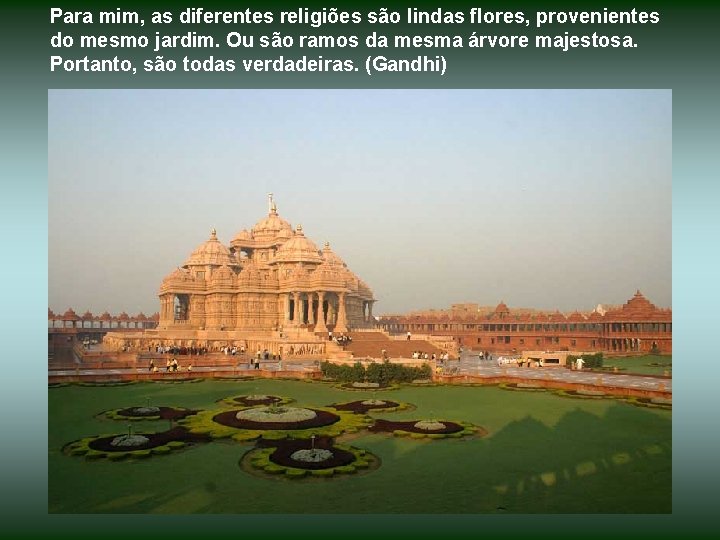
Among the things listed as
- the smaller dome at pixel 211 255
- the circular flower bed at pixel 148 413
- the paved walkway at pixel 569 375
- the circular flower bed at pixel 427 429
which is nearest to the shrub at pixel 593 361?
the paved walkway at pixel 569 375

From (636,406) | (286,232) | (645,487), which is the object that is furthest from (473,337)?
(645,487)

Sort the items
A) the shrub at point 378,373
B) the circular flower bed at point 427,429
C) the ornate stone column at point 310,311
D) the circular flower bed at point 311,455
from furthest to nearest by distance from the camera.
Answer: the ornate stone column at point 310,311 → the shrub at point 378,373 → the circular flower bed at point 427,429 → the circular flower bed at point 311,455

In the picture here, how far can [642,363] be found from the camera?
43.2 metres

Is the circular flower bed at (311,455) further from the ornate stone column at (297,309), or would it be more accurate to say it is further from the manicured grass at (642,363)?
the ornate stone column at (297,309)

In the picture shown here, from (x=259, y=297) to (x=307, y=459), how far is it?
39975mm

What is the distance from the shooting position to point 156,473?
1494 centimetres

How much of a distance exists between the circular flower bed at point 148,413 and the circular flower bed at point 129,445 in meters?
3.11

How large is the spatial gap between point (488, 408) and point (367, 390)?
6.83m

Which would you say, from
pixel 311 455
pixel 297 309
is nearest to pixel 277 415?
pixel 311 455

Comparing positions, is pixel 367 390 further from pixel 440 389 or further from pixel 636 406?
pixel 636 406

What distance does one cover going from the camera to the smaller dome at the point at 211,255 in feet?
202

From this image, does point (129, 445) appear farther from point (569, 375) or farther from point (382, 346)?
point (382, 346)

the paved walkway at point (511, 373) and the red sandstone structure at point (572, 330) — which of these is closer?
the paved walkway at point (511, 373)

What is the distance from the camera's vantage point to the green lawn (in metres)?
13.1
